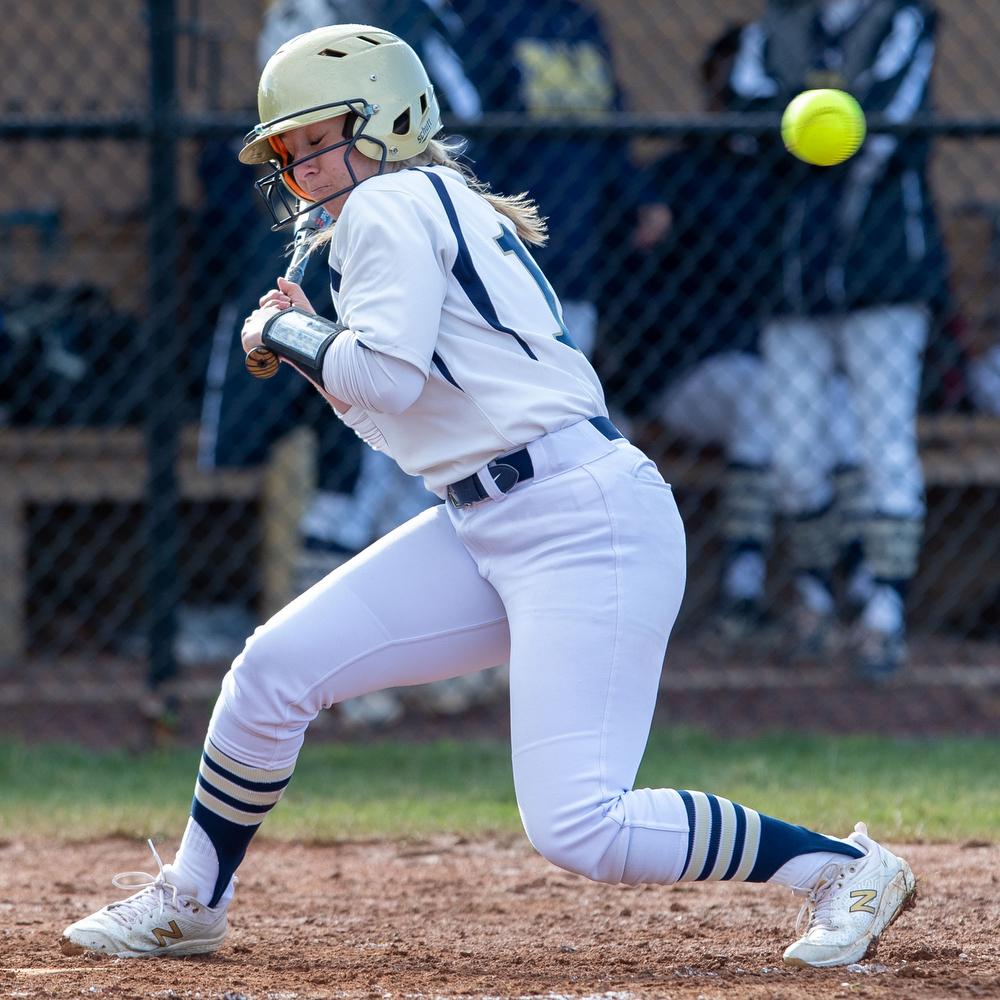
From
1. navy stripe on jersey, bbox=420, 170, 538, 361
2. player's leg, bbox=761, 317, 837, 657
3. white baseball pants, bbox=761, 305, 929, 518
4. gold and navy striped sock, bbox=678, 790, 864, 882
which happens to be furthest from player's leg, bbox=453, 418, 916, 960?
player's leg, bbox=761, 317, 837, 657

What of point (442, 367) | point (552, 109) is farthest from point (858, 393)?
point (442, 367)

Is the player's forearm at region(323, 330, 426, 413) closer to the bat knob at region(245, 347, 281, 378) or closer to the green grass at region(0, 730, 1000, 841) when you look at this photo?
the bat knob at region(245, 347, 281, 378)

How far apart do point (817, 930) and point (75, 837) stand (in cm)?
213

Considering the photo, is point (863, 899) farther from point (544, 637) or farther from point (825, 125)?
point (825, 125)

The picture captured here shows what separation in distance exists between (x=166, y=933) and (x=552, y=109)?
3346 millimetres

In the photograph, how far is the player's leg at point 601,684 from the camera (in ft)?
7.55

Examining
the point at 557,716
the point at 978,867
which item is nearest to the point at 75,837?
the point at 557,716

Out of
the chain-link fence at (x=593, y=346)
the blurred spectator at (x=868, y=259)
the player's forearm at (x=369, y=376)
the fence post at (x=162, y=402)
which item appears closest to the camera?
the player's forearm at (x=369, y=376)

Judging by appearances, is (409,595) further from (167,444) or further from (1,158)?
(1,158)

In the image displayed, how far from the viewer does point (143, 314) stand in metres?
6.53

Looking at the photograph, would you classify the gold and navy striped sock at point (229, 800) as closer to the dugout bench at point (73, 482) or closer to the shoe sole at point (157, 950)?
the shoe sole at point (157, 950)

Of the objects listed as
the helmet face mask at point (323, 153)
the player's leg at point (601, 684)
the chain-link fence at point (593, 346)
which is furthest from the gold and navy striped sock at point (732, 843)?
the chain-link fence at point (593, 346)

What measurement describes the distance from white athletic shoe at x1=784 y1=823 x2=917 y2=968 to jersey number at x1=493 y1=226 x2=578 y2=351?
41.7 inches

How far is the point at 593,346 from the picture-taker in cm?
571
